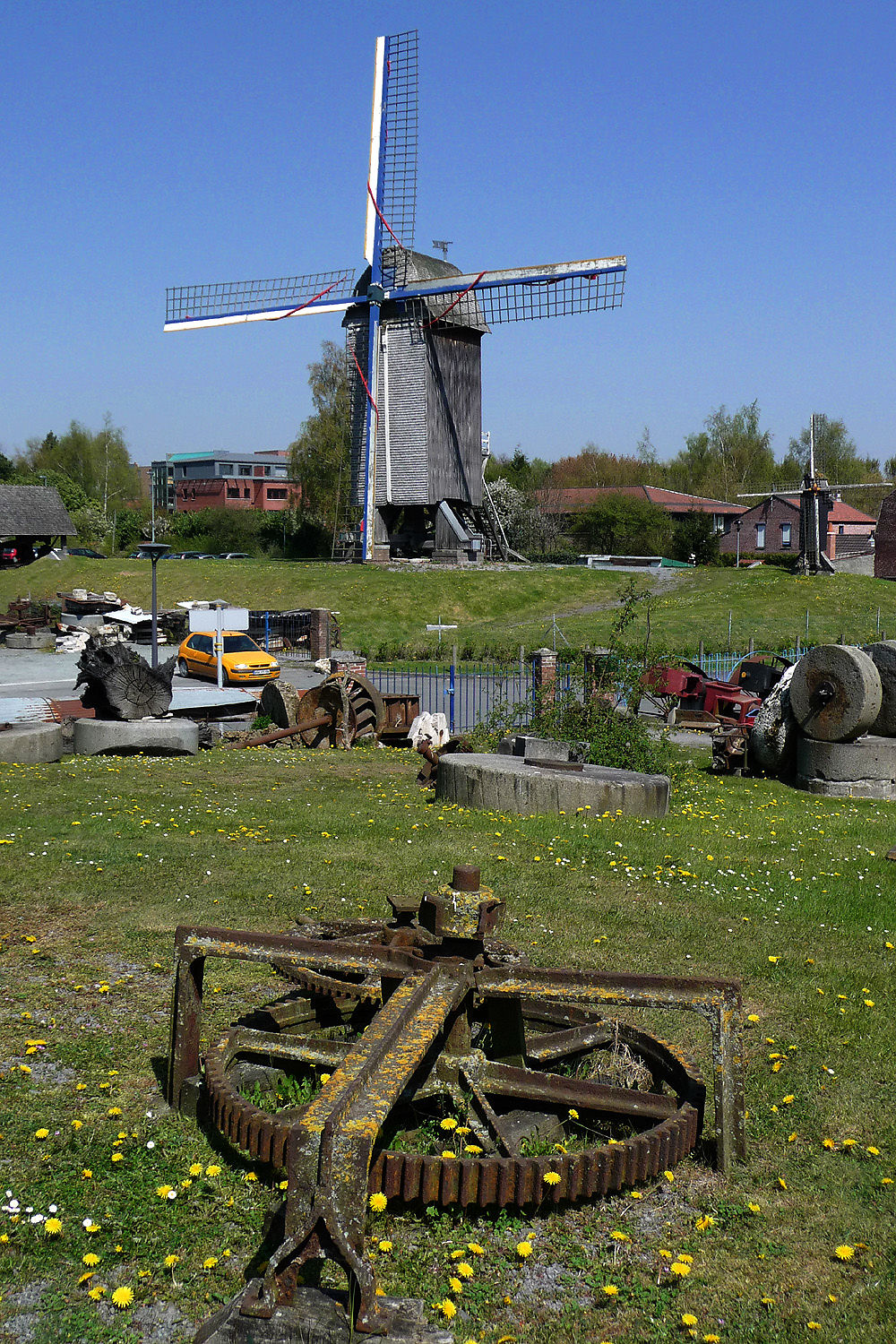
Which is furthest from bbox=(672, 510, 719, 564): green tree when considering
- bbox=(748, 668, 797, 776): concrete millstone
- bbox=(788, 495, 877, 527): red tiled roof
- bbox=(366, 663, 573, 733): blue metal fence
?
bbox=(748, 668, 797, 776): concrete millstone

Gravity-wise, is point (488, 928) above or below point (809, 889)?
above

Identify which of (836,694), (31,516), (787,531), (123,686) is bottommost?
(123,686)

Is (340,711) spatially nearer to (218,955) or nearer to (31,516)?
(218,955)

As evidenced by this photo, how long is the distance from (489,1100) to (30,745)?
11.0 metres

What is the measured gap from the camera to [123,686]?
1670 centimetres

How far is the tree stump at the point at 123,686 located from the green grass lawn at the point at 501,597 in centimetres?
1863

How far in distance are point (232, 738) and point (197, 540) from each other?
62.4 m

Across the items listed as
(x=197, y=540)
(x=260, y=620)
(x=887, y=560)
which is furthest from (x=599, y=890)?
(x=197, y=540)

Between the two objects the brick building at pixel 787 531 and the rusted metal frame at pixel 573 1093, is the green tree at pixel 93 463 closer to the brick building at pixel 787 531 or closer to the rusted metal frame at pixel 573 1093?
the brick building at pixel 787 531

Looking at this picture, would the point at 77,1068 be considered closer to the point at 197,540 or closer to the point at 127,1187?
the point at 127,1187

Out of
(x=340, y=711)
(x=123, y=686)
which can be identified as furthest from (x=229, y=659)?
(x=123, y=686)

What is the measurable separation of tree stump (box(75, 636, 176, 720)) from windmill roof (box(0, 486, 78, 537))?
149 ft

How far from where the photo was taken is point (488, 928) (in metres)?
4.60

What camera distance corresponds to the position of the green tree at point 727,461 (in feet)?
309
